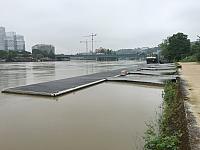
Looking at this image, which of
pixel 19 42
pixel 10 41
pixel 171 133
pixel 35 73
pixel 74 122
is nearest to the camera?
pixel 171 133

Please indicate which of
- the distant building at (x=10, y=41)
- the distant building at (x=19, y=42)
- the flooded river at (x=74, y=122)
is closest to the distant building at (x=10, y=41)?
the distant building at (x=10, y=41)

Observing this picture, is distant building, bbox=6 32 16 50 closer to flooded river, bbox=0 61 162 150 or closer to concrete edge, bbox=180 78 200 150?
flooded river, bbox=0 61 162 150

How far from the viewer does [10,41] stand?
185250mm

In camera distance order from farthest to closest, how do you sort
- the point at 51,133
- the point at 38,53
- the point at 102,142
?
1. the point at 38,53
2. the point at 51,133
3. the point at 102,142

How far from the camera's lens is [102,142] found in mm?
7191

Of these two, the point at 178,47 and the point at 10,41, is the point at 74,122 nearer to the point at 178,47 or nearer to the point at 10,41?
the point at 178,47

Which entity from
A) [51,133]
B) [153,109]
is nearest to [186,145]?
[51,133]

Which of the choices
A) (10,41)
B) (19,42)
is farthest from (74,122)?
(19,42)

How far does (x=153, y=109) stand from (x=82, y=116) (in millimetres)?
2880

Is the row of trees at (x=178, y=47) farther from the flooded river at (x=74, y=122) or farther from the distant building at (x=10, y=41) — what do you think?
the distant building at (x=10, y=41)

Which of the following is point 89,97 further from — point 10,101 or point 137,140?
point 137,140

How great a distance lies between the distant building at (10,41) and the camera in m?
178

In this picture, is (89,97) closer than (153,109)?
No

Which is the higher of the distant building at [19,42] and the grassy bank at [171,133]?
the distant building at [19,42]
